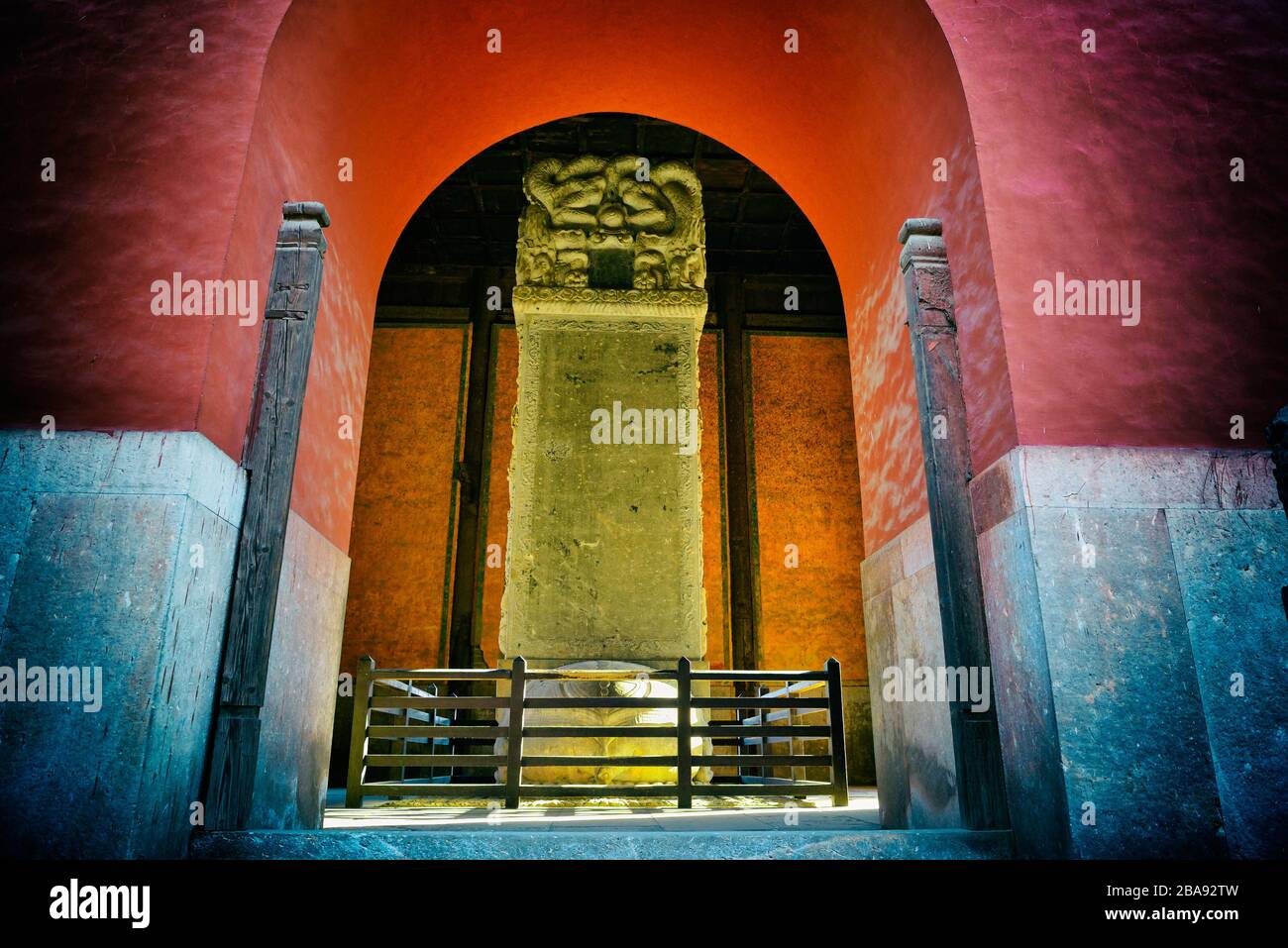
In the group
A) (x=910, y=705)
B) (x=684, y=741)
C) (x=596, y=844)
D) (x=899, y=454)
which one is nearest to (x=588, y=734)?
(x=684, y=741)

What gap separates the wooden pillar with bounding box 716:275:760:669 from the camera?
1032 centimetres

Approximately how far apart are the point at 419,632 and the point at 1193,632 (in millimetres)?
9223

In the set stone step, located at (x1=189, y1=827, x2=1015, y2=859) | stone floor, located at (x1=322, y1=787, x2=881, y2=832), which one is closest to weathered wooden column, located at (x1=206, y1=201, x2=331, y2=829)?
stone step, located at (x1=189, y1=827, x2=1015, y2=859)

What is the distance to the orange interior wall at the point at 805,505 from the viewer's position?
10.4m

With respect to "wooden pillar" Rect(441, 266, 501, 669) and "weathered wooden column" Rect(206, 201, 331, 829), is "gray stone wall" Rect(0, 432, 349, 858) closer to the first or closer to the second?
"weathered wooden column" Rect(206, 201, 331, 829)

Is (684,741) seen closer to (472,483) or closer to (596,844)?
(596,844)

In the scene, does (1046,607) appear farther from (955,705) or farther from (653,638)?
(653,638)

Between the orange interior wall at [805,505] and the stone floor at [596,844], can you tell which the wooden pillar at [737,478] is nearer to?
the orange interior wall at [805,505]

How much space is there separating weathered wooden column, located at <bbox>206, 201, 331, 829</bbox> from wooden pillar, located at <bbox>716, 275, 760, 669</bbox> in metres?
8.16

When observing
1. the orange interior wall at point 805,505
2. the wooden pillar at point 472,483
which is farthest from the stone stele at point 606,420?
the orange interior wall at point 805,505

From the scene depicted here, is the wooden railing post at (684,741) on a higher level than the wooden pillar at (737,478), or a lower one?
lower

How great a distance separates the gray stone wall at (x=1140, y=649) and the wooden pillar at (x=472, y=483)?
844cm

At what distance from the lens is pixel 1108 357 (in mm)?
2594
